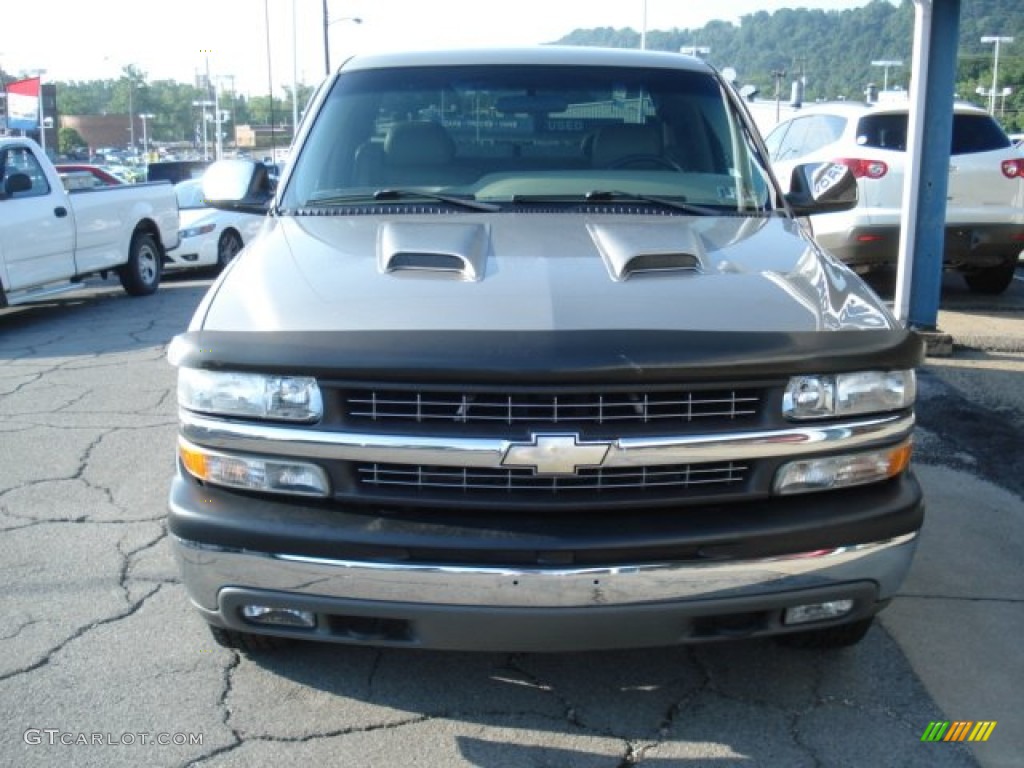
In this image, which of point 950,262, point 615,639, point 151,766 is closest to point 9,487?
point 151,766

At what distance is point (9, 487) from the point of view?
5324 millimetres

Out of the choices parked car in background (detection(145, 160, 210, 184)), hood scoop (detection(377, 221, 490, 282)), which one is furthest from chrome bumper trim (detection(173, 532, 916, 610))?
parked car in background (detection(145, 160, 210, 184))

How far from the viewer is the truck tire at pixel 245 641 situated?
10.8 ft

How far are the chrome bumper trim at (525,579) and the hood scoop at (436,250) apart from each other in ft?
2.83

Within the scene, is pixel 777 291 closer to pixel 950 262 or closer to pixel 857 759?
pixel 857 759

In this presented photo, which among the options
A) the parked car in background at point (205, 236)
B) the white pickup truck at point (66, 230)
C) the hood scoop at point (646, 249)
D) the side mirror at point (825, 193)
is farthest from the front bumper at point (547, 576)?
the parked car in background at point (205, 236)

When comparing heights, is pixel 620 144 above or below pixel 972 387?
above

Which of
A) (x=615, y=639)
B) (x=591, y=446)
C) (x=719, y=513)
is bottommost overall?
(x=615, y=639)

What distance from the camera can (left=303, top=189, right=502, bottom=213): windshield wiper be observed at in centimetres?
385

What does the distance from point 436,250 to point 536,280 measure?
0.36 m

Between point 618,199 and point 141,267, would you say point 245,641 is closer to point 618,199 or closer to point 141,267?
point 618,199

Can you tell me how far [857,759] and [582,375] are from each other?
4.42ft

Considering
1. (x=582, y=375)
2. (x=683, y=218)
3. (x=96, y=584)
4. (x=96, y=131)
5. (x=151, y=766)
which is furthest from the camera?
(x=96, y=131)

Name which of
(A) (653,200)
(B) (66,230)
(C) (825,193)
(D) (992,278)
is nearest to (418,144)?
(A) (653,200)
